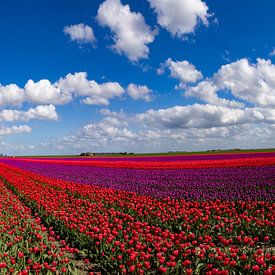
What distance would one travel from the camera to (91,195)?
525 inches

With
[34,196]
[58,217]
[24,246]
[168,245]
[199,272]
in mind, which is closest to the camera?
[199,272]

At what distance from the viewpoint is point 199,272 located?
5547mm

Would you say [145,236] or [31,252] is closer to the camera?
[31,252]

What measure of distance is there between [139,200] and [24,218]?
12.6 feet

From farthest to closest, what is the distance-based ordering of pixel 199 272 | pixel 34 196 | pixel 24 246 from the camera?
pixel 34 196 < pixel 24 246 < pixel 199 272

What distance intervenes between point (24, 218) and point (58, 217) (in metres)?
1.07

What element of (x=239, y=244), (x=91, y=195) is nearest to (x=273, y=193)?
(x=239, y=244)

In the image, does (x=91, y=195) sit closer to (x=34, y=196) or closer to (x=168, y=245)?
(x=34, y=196)

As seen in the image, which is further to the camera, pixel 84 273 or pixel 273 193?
pixel 273 193

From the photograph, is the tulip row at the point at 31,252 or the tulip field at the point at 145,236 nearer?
the tulip field at the point at 145,236

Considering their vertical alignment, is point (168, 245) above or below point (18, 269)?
above

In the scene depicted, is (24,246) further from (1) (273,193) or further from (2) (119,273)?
(1) (273,193)

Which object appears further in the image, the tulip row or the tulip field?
the tulip row

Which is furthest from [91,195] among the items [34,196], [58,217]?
[58,217]
